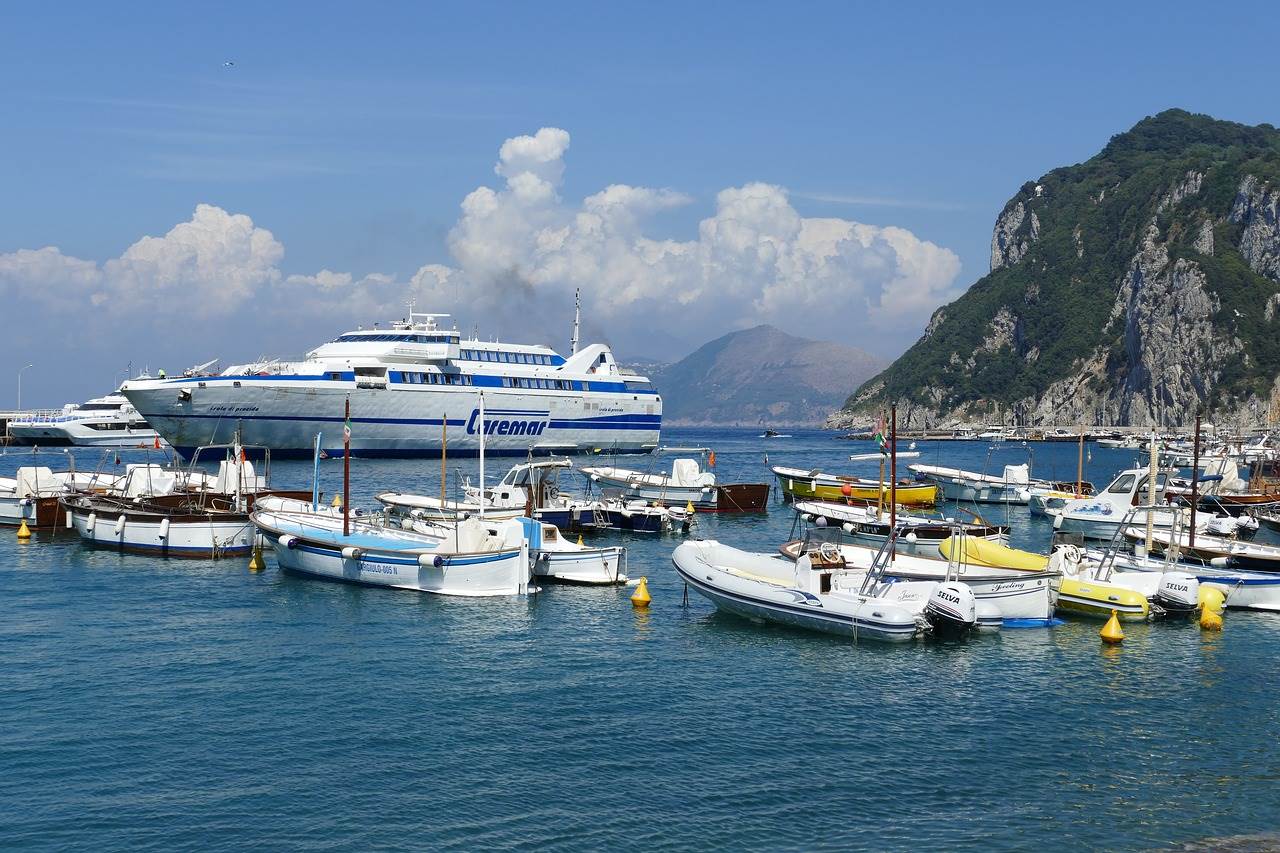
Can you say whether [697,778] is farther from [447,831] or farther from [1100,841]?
[1100,841]

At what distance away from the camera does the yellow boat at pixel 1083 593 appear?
33.8 meters

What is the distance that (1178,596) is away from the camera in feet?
112

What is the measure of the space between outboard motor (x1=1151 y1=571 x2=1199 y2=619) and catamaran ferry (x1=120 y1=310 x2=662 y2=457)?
56616mm

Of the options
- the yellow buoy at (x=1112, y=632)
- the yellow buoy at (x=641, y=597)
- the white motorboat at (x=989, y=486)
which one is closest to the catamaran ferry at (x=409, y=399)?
the white motorboat at (x=989, y=486)

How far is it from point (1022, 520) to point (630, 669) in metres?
46.3

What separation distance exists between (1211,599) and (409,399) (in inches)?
2953

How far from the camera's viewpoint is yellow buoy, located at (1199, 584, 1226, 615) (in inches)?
1307

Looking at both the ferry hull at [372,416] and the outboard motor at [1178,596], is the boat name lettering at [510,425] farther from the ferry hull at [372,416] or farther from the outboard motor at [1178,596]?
the outboard motor at [1178,596]

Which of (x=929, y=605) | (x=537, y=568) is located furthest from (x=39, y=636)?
(x=929, y=605)

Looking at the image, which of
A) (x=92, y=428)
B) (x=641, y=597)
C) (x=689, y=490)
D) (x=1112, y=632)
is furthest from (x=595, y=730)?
(x=92, y=428)

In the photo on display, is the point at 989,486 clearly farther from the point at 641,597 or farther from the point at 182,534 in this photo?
the point at 182,534

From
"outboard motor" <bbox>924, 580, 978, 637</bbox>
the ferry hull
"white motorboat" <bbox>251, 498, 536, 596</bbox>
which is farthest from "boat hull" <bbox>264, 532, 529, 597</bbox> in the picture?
the ferry hull

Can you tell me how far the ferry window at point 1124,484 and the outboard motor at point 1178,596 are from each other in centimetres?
2198

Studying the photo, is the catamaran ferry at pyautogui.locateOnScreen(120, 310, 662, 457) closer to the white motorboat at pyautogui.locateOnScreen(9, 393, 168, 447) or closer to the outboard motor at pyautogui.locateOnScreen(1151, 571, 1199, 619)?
the white motorboat at pyautogui.locateOnScreen(9, 393, 168, 447)
